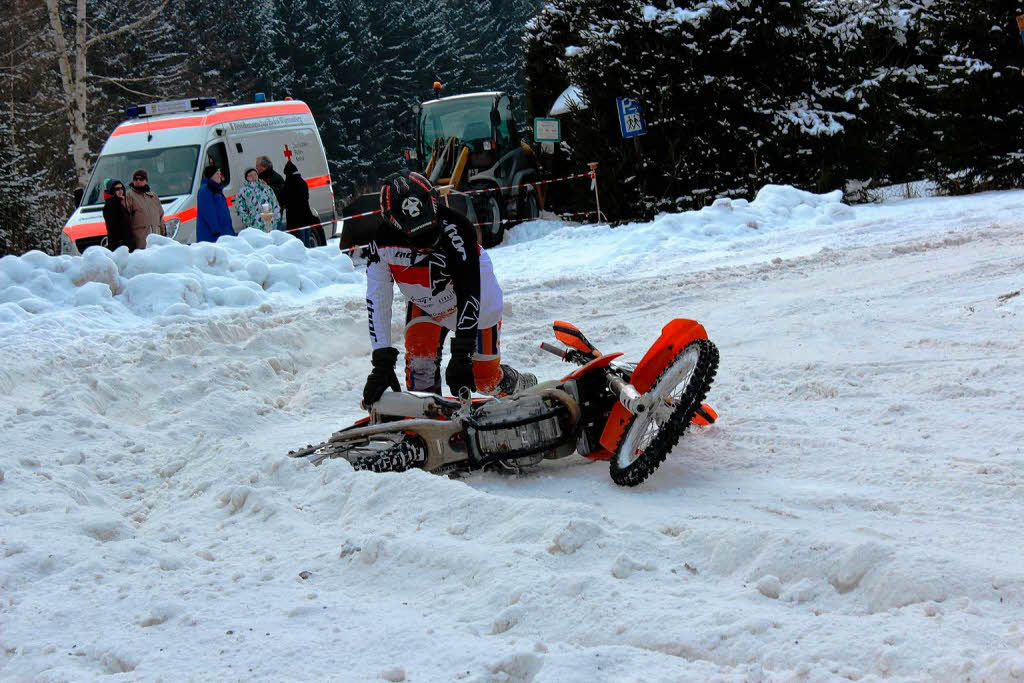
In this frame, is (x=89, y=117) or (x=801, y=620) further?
(x=89, y=117)

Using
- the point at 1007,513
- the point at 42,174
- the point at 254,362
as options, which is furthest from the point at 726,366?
the point at 42,174

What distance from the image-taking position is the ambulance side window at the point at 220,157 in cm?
1566

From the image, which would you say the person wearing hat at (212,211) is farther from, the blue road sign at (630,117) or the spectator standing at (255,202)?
the blue road sign at (630,117)

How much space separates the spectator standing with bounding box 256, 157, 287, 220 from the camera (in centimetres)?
1477

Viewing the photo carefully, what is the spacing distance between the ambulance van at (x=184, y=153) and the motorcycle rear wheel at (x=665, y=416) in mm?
11642

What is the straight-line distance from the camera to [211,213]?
1369cm

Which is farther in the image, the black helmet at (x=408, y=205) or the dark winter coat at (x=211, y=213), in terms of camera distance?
the dark winter coat at (x=211, y=213)

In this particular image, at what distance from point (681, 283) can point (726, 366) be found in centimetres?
364

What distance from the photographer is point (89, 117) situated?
35844mm

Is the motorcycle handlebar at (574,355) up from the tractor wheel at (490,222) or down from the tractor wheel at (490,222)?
down

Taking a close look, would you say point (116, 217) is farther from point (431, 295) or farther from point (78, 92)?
point (78, 92)

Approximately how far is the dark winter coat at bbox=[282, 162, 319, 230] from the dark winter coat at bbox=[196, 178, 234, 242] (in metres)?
1.55

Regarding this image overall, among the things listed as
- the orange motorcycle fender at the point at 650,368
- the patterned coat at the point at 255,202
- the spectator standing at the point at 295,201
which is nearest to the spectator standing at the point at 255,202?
the patterned coat at the point at 255,202

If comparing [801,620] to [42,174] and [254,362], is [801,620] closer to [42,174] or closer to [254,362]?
[254,362]
